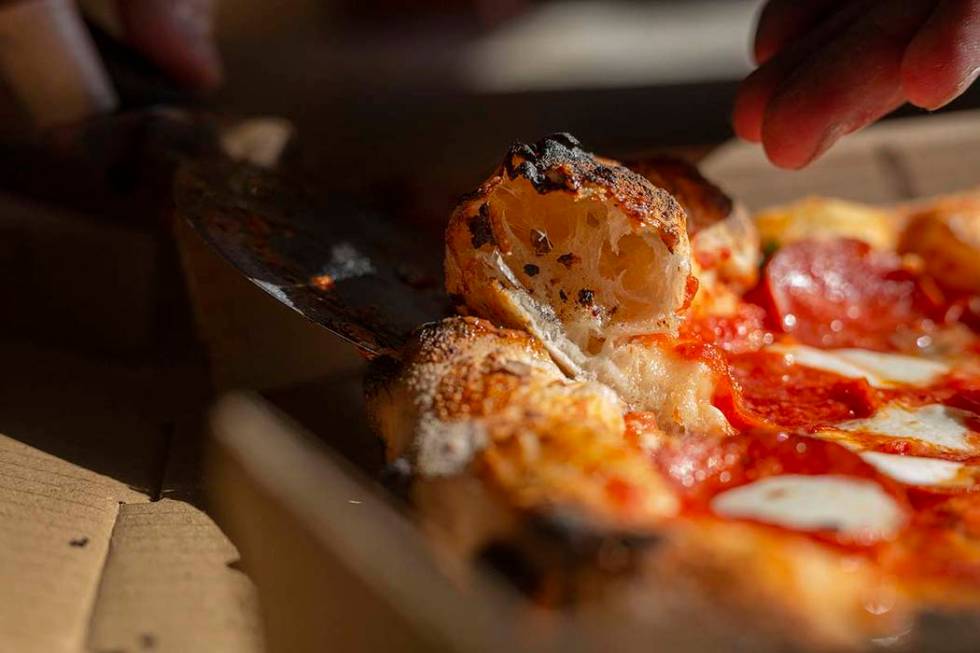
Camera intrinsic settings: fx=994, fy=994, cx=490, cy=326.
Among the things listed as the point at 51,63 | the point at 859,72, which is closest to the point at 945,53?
the point at 859,72

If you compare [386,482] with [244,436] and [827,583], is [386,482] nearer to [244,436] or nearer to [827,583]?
[244,436]

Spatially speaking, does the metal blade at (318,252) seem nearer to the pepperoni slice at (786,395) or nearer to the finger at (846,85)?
the pepperoni slice at (786,395)

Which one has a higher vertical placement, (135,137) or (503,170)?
(135,137)

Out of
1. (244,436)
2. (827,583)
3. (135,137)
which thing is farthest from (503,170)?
(135,137)

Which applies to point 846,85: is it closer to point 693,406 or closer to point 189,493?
point 693,406

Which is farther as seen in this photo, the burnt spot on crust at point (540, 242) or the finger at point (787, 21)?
the finger at point (787, 21)

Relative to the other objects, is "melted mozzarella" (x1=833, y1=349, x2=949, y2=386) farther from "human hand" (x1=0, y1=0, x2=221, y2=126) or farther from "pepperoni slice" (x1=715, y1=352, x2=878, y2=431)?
"human hand" (x1=0, y1=0, x2=221, y2=126)

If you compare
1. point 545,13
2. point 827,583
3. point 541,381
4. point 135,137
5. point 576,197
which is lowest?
point 827,583

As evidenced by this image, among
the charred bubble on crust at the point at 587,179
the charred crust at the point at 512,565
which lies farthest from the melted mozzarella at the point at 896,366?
the charred crust at the point at 512,565
